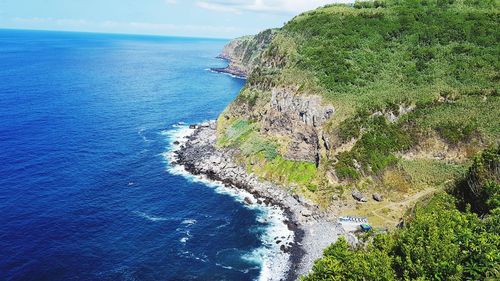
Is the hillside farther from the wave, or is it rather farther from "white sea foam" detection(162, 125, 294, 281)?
the wave

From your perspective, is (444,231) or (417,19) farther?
(417,19)

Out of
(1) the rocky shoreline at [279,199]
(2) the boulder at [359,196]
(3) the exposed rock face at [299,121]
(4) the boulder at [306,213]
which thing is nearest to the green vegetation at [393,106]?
(3) the exposed rock face at [299,121]

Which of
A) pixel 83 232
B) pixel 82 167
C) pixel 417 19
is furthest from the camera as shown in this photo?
pixel 417 19

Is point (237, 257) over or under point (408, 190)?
under

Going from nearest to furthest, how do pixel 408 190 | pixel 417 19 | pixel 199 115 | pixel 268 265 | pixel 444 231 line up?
pixel 444 231
pixel 268 265
pixel 408 190
pixel 417 19
pixel 199 115

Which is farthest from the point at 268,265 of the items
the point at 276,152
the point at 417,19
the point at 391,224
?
the point at 417,19

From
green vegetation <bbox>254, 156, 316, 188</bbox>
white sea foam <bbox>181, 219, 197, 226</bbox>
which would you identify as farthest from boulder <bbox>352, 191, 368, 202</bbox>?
white sea foam <bbox>181, 219, 197, 226</bbox>

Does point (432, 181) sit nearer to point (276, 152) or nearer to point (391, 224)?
point (391, 224)

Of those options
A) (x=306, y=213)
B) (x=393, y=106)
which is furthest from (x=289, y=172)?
(x=393, y=106)

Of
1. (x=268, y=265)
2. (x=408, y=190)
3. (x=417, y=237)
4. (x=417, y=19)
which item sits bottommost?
(x=268, y=265)
